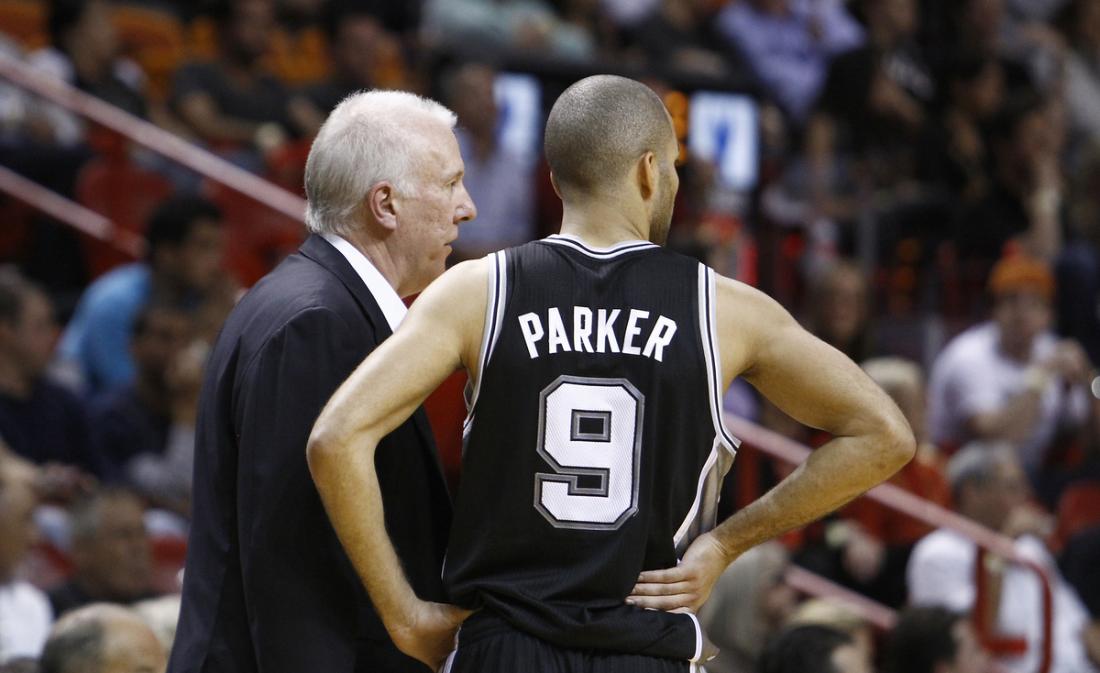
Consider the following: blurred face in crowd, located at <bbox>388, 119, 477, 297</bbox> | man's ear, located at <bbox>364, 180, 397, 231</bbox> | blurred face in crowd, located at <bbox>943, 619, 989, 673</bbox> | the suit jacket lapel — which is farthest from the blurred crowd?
man's ear, located at <bbox>364, 180, 397, 231</bbox>

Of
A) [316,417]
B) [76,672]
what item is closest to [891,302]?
[76,672]

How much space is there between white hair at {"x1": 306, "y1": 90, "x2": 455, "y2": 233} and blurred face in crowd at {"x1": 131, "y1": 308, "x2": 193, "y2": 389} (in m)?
3.70

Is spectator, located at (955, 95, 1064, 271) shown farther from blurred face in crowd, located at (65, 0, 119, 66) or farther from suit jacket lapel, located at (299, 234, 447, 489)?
suit jacket lapel, located at (299, 234, 447, 489)

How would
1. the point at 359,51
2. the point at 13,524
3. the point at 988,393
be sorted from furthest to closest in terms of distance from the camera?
1. the point at 359,51
2. the point at 988,393
3. the point at 13,524

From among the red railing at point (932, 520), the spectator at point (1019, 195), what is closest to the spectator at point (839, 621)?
the red railing at point (932, 520)

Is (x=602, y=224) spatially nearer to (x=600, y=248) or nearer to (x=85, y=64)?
(x=600, y=248)

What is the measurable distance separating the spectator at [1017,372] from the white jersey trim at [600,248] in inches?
243

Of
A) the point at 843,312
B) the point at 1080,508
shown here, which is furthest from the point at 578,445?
the point at 1080,508

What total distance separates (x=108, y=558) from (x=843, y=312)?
4060mm

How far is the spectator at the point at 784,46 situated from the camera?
40.7 feet

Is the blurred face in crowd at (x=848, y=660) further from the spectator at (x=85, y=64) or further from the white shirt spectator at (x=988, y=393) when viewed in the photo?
the spectator at (x=85, y=64)

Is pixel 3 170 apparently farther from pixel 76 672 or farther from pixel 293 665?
pixel 293 665

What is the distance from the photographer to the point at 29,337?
6.91m

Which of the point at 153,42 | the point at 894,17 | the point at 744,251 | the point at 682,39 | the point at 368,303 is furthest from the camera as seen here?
the point at 894,17
